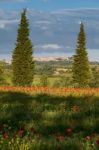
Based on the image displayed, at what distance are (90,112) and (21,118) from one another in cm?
194

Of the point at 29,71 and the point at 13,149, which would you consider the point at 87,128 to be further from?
the point at 29,71

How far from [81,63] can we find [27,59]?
480 inches

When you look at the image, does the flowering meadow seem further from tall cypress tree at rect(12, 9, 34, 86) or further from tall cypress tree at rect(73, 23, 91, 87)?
tall cypress tree at rect(73, 23, 91, 87)

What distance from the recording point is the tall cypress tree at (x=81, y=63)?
92.7m

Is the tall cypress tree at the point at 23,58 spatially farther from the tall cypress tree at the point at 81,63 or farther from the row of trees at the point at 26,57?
the tall cypress tree at the point at 81,63

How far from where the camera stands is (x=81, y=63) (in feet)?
308

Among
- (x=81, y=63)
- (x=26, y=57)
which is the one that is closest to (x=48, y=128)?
(x=26, y=57)

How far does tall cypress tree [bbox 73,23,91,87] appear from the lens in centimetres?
9269

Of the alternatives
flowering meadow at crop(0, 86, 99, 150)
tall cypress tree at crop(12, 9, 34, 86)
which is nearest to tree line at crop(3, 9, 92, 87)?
tall cypress tree at crop(12, 9, 34, 86)

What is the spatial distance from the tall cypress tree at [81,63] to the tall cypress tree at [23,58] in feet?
34.2

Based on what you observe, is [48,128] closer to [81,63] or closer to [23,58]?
[23,58]

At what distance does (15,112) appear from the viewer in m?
12.0

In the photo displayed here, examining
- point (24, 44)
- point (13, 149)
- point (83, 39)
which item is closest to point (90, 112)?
point (13, 149)

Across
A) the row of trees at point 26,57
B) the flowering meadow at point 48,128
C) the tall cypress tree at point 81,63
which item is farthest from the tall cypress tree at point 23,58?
the flowering meadow at point 48,128
